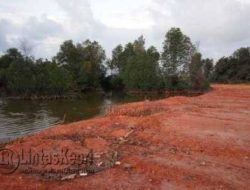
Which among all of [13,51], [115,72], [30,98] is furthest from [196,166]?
[115,72]

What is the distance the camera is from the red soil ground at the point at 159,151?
927cm

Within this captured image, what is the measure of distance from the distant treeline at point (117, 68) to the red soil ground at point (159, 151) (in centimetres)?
4621

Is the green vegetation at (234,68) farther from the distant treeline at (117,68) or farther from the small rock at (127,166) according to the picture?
the small rock at (127,166)

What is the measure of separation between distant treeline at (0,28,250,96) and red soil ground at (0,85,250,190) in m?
46.2

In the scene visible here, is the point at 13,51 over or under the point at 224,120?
→ over

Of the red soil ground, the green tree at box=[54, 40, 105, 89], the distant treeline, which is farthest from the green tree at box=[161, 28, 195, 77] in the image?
the red soil ground

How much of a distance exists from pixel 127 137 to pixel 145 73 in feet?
209

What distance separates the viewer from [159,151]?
1265cm

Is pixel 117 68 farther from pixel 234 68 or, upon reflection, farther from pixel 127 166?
pixel 127 166

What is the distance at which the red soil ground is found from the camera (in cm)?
927

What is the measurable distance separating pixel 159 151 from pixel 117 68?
83.7 metres

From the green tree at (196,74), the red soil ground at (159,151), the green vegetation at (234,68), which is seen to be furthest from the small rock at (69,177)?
the green vegetation at (234,68)

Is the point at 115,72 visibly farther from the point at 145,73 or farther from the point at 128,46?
the point at 145,73

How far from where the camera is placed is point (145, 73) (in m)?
78.4
